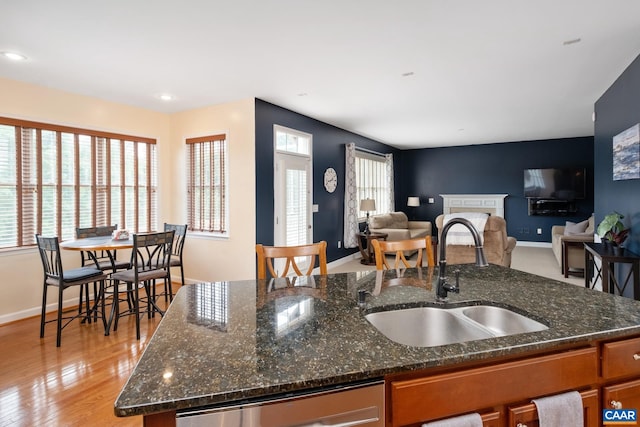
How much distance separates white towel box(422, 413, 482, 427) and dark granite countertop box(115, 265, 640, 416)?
0.17 metres

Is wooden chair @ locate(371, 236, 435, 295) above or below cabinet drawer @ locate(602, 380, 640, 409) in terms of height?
above

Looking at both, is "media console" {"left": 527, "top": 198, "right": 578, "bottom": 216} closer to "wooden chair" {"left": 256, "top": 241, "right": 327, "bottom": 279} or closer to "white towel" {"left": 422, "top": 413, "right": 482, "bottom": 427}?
"wooden chair" {"left": 256, "top": 241, "right": 327, "bottom": 279}

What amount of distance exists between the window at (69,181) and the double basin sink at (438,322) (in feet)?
14.0

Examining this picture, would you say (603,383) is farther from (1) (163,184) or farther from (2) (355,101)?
(1) (163,184)

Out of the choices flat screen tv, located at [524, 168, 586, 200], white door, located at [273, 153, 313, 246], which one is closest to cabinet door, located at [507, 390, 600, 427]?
white door, located at [273, 153, 313, 246]

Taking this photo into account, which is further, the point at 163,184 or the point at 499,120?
the point at 499,120

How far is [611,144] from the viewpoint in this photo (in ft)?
13.1

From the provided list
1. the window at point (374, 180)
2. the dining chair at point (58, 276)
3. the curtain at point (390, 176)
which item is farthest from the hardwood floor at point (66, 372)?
the curtain at point (390, 176)

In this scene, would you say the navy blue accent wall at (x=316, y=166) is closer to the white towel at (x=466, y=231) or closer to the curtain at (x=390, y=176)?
the curtain at (x=390, y=176)

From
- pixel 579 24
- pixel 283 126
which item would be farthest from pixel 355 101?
pixel 579 24

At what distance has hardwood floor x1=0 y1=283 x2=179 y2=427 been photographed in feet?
6.82

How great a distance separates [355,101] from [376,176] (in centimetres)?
372

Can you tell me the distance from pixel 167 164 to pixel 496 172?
788cm

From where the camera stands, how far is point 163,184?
520 centimetres
